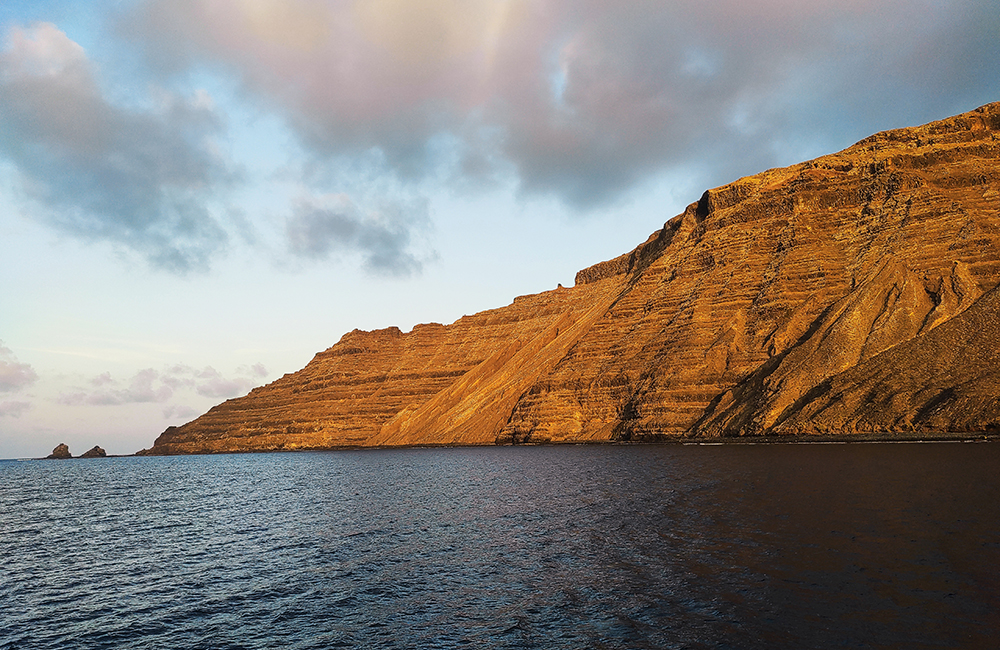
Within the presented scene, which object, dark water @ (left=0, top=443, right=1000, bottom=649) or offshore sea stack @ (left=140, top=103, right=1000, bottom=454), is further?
offshore sea stack @ (left=140, top=103, right=1000, bottom=454)

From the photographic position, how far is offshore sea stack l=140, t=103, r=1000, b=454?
7256 cm

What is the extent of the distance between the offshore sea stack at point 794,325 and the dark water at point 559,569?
30286 millimetres

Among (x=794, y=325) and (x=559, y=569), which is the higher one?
(x=794, y=325)

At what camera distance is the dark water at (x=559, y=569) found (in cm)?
1619

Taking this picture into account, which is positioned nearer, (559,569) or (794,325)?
(559,569)

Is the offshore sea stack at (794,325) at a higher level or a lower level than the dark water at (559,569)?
higher

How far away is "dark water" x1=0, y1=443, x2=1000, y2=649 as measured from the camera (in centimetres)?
1619

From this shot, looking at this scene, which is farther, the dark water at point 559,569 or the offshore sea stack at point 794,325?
the offshore sea stack at point 794,325

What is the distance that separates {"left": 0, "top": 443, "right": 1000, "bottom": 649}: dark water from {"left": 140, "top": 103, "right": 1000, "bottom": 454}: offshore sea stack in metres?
30.3

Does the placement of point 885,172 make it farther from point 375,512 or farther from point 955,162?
point 375,512

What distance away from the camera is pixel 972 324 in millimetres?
72062

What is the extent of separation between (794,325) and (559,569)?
281ft

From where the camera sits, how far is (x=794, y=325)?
9619 centimetres

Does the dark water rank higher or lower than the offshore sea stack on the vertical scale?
lower
